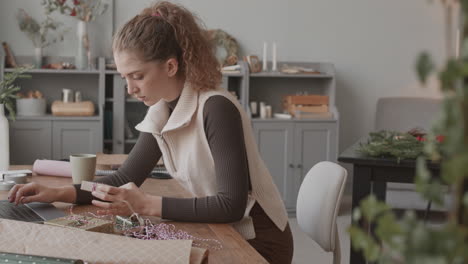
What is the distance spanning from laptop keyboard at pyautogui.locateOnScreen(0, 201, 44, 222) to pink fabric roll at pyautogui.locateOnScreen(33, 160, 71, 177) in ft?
1.55

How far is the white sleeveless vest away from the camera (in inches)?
67.7

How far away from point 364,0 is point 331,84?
816 millimetres

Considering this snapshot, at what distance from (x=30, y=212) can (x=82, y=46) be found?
3504 millimetres

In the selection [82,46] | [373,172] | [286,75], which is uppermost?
[82,46]

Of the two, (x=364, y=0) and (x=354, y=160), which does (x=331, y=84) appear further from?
(x=354, y=160)

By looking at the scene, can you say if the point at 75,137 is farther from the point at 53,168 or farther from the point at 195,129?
the point at 195,129

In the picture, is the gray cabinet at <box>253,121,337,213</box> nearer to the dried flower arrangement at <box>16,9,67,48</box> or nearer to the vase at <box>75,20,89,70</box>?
the vase at <box>75,20,89,70</box>

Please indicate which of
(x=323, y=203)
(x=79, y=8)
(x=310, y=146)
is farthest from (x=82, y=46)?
(x=323, y=203)

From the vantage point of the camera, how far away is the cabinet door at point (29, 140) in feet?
15.6

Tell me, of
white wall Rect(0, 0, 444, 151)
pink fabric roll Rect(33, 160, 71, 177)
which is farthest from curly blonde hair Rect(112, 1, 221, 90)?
white wall Rect(0, 0, 444, 151)

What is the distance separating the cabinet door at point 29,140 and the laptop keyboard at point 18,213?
322 centimetres

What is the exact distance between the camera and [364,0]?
214 inches

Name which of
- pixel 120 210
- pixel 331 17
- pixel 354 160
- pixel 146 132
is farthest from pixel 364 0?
pixel 120 210

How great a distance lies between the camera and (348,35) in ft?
17.8
